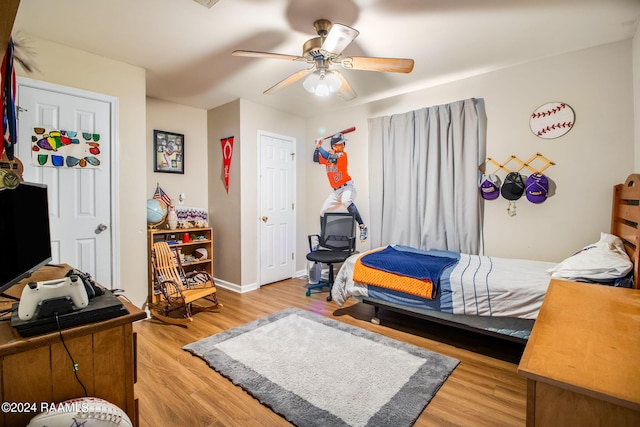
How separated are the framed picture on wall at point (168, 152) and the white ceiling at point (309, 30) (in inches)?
37.1

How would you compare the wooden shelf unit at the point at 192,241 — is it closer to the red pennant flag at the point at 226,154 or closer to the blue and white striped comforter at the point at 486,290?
the red pennant flag at the point at 226,154

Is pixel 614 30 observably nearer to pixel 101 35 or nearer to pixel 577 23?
pixel 577 23

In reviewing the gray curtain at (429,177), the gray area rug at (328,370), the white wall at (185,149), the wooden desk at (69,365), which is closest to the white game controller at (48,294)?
the wooden desk at (69,365)

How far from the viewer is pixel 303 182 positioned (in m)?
4.85

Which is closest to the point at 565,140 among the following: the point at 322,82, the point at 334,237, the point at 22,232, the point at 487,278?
the point at 487,278

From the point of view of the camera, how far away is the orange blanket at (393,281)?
252 centimetres

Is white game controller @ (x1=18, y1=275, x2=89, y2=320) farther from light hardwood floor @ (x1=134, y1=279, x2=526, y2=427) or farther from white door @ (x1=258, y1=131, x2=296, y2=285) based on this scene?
white door @ (x1=258, y1=131, x2=296, y2=285)

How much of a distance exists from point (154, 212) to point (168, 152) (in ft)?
3.03

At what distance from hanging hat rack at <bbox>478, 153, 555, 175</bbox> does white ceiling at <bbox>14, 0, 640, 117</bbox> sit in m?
0.94

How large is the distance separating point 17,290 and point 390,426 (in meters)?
1.99

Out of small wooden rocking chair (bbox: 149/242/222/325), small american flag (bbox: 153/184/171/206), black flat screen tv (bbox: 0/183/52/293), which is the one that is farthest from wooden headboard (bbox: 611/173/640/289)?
small american flag (bbox: 153/184/171/206)

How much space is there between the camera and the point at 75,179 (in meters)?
2.64

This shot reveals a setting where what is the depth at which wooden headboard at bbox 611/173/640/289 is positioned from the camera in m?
1.76

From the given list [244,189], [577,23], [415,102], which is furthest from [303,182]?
[577,23]
